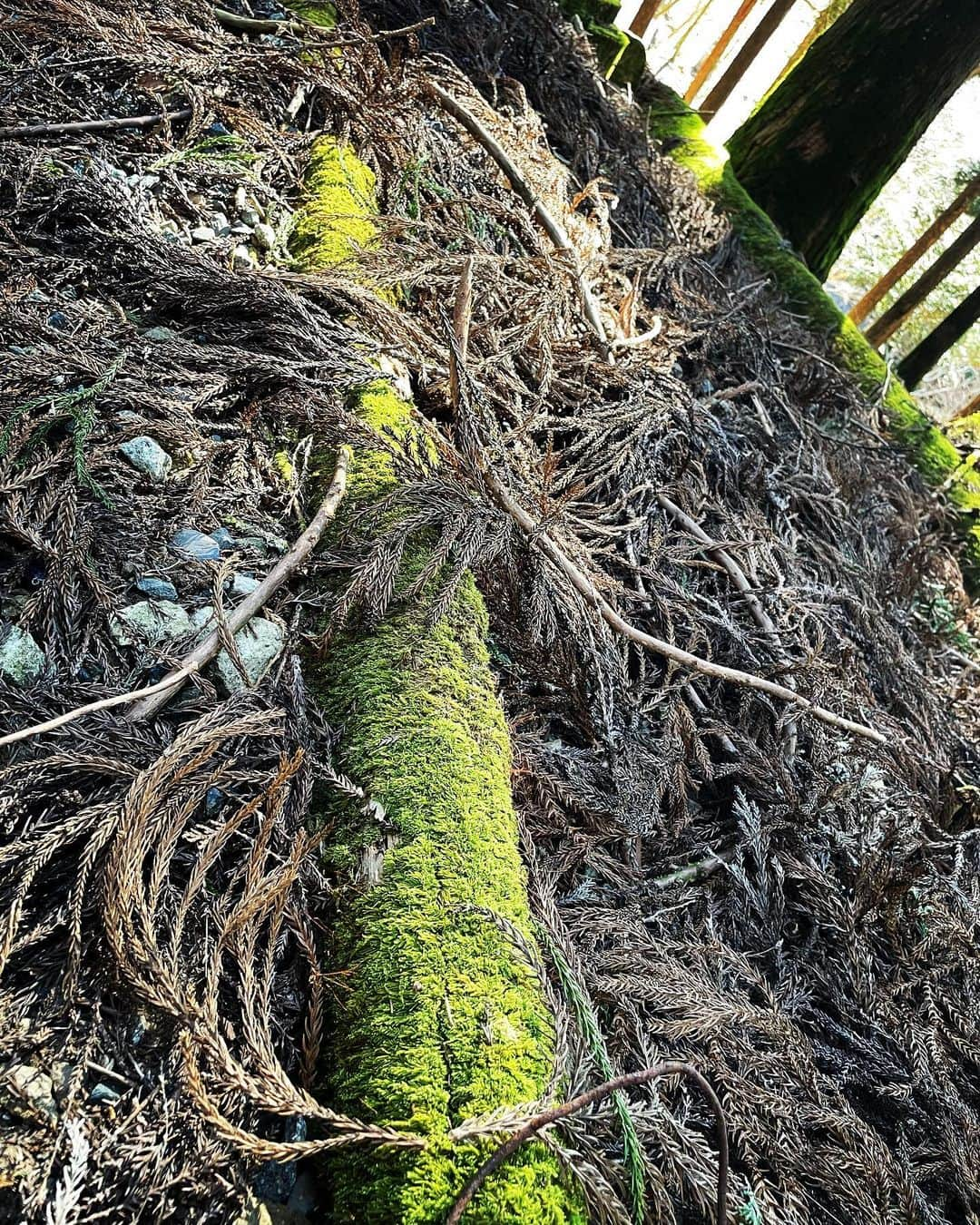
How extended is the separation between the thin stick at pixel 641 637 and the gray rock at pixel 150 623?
1.00 metres

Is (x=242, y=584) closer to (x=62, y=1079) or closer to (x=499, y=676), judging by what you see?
(x=499, y=676)

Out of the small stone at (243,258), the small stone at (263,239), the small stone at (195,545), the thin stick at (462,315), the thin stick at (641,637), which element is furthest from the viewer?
the small stone at (263,239)

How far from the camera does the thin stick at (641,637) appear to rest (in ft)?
7.54

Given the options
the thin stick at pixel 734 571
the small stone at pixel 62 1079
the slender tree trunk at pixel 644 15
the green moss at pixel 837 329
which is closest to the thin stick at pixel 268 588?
the small stone at pixel 62 1079

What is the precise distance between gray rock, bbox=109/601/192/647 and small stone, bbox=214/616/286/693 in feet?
0.39

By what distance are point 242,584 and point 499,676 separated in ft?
2.65

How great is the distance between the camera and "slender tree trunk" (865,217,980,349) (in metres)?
9.77

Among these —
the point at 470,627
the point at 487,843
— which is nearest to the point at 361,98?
the point at 470,627

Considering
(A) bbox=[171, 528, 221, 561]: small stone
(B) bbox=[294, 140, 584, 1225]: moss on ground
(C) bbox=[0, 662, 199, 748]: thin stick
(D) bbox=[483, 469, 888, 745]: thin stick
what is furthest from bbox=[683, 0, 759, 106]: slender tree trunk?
Result: (C) bbox=[0, 662, 199, 748]: thin stick

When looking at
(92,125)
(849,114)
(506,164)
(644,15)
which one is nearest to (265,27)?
→ (506,164)

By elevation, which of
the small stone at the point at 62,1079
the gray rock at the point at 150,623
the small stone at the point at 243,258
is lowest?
the small stone at the point at 62,1079

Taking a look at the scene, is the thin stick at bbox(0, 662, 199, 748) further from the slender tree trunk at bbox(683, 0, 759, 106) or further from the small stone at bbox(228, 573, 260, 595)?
the slender tree trunk at bbox(683, 0, 759, 106)

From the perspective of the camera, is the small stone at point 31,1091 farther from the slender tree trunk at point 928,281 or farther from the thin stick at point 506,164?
the slender tree trunk at point 928,281

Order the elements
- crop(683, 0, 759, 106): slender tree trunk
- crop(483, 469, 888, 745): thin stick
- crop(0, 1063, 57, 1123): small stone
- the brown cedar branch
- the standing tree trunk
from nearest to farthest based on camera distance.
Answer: crop(0, 1063, 57, 1123): small stone < crop(483, 469, 888, 745): thin stick < the brown cedar branch < the standing tree trunk < crop(683, 0, 759, 106): slender tree trunk
